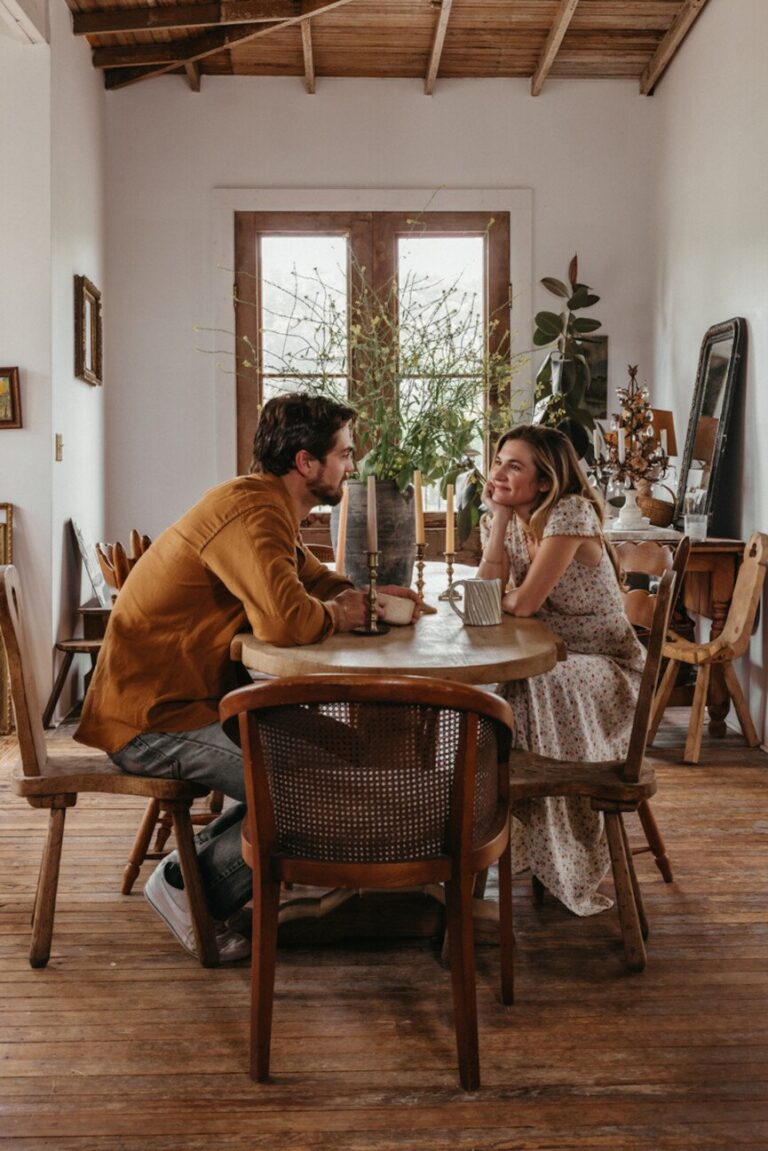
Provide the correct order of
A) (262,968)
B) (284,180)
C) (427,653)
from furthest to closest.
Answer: (284,180)
(427,653)
(262,968)

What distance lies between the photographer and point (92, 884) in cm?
336

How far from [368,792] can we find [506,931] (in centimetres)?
71

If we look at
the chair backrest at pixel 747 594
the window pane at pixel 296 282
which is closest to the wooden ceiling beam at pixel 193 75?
the window pane at pixel 296 282

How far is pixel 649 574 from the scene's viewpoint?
12.3ft

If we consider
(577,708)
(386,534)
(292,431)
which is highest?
(292,431)

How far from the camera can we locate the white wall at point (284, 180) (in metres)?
6.71

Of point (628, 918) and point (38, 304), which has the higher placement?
point (38, 304)

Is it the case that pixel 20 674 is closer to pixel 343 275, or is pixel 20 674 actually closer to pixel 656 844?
pixel 656 844

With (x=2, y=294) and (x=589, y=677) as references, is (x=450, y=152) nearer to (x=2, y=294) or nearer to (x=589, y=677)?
(x=2, y=294)

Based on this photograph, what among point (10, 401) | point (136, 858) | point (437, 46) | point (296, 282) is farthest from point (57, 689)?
point (437, 46)

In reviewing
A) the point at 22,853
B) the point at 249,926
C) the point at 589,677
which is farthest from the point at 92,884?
the point at 589,677

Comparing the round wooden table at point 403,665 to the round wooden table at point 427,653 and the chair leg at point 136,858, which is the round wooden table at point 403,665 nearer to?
the round wooden table at point 427,653

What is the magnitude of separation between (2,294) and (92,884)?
3005mm

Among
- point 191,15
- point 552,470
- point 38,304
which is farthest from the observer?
point 191,15
